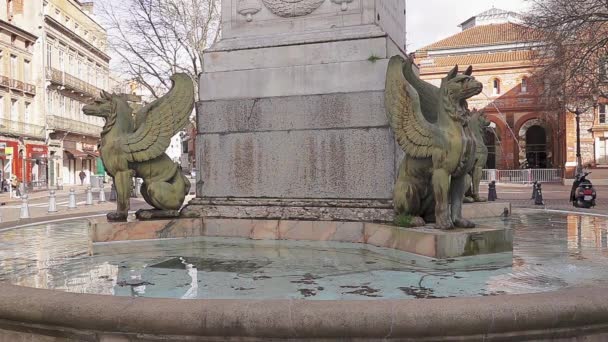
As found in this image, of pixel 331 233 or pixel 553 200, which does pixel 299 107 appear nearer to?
pixel 331 233

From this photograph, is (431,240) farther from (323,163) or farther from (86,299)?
(86,299)

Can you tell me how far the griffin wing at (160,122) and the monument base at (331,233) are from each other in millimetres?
835

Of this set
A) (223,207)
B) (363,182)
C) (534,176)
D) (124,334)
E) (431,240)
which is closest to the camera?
(124,334)

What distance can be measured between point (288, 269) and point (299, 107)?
241 centimetres

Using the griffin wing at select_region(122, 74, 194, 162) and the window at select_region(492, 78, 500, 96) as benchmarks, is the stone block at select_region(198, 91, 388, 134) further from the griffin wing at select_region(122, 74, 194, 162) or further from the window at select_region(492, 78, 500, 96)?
the window at select_region(492, 78, 500, 96)

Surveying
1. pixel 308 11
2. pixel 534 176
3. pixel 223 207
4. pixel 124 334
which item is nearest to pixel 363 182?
pixel 223 207

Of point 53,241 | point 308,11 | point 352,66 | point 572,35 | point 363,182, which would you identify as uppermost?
point 572,35

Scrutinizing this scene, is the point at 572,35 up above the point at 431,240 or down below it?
above

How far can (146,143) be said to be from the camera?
21.2ft

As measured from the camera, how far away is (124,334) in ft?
9.49

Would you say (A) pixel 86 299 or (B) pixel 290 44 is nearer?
(A) pixel 86 299

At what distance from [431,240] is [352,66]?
2.34m

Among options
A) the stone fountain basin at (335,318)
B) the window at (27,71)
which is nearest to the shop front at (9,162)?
the window at (27,71)

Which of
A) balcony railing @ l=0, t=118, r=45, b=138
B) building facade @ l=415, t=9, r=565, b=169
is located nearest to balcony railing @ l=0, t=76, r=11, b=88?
balcony railing @ l=0, t=118, r=45, b=138
